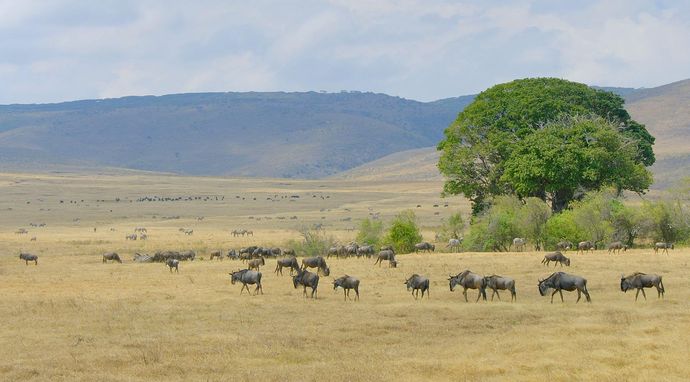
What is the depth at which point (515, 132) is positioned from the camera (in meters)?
63.2

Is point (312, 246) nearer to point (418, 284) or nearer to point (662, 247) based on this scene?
point (662, 247)

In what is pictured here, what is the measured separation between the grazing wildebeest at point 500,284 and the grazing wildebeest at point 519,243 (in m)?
25.3

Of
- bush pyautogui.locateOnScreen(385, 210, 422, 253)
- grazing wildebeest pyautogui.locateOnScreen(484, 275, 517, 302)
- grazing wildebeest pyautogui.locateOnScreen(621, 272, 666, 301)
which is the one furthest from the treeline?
grazing wildebeest pyautogui.locateOnScreen(484, 275, 517, 302)

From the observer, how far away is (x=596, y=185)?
61219 millimetres

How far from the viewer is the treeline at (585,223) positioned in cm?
5484

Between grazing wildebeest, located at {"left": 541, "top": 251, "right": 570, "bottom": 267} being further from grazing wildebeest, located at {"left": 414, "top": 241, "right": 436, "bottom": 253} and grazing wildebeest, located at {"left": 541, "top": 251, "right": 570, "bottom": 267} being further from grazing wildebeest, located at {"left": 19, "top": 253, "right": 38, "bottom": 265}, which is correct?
grazing wildebeest, located at {"left": 19, "top": 253, "right": 38, "bottom": 265}

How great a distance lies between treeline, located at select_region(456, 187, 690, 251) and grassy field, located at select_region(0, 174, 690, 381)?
5.28m

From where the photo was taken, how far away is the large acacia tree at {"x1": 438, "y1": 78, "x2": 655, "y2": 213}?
61.9m

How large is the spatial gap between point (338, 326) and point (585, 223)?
32.8 metres

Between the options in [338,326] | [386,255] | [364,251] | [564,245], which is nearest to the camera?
[338,326]

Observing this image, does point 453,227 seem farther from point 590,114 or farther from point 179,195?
point 179,195

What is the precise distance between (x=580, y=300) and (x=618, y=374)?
38.4 feet

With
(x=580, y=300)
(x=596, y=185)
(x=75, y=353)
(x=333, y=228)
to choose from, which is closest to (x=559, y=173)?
(x=596, y=185)

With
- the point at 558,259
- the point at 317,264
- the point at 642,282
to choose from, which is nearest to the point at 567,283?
the point at 642,282
